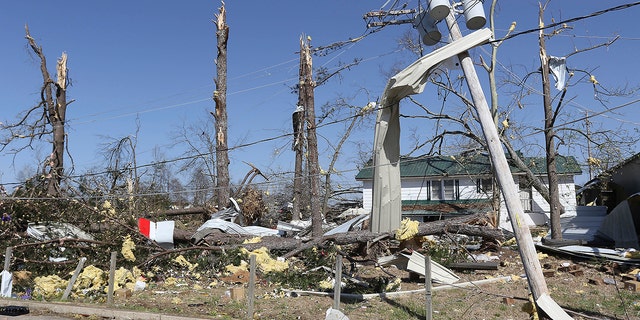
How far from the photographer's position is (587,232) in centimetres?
1692

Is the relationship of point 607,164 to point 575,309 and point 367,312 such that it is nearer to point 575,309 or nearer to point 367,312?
point 575,309

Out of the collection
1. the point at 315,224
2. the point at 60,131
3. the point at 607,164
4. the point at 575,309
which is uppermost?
the point at 60,131

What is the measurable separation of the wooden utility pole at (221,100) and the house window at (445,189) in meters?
16.1

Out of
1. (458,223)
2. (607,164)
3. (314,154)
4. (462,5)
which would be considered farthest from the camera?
(607,164)

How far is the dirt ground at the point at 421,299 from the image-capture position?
8.17 metres

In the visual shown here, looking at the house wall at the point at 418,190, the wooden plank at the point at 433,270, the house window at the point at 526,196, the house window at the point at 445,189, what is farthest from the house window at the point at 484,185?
the wooden plank at the point at 433,270

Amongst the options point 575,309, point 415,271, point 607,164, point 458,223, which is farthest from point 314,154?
point 607,164

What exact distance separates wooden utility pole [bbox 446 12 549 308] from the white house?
19783 millimetres

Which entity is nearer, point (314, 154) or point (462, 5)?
point (462, 5)

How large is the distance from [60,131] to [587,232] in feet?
57.2

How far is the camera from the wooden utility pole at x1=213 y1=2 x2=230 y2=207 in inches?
720

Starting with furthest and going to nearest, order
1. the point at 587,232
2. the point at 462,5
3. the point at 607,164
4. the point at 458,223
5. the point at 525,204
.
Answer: the point at 525,204, the point at 607,164, the point at 587,232, the point at 458,223, the point at 462,5

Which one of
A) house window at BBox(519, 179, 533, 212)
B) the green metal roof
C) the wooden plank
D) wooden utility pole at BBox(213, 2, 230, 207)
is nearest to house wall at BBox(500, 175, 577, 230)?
house window at BBox(519, 179, 533, 212)

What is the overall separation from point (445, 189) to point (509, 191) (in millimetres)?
24491
